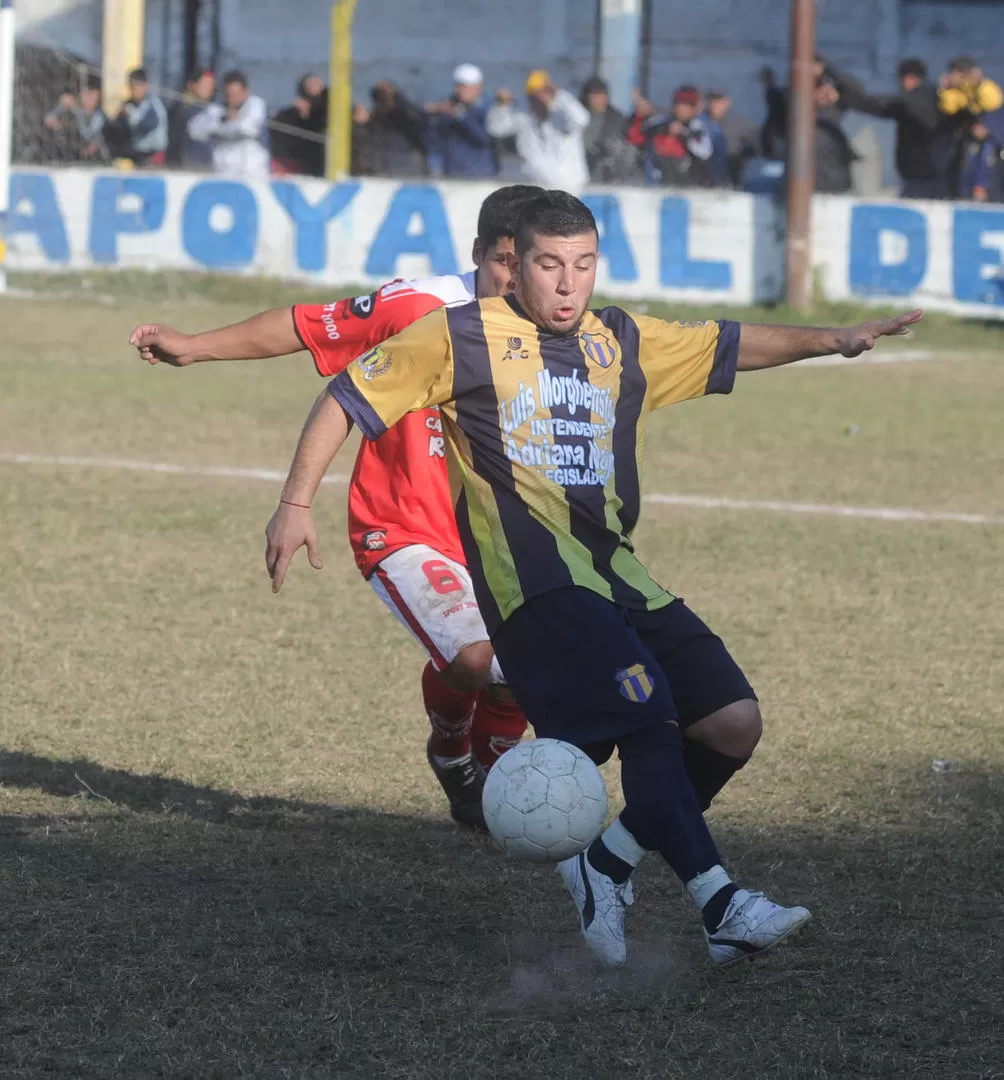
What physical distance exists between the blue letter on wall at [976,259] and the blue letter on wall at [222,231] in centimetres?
753

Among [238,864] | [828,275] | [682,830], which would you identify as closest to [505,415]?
[682,830]

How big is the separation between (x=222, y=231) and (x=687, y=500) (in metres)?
11.5

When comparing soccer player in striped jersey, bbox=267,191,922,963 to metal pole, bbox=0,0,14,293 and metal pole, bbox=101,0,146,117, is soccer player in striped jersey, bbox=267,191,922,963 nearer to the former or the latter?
metal pole, bbox=0,0,14,293

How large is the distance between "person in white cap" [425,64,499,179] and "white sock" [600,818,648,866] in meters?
17.2

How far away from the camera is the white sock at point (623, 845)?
4.16 m

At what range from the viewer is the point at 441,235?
20.0 m

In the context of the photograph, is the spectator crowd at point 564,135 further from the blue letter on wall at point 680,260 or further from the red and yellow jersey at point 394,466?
the red and yellow jersey at point 394,466

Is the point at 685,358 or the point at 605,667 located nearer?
the point at 605,667

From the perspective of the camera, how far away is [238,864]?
4.81 m

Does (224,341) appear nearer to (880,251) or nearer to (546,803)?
(546,803)

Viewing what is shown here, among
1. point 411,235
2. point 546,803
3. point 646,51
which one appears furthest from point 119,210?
point 546,803

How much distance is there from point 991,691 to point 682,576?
6.53ft

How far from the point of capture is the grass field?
3.77 metres

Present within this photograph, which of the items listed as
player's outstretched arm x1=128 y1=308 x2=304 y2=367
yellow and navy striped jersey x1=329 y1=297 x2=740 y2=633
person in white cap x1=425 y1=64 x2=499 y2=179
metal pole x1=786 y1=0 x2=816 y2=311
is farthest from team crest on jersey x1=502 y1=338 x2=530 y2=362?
person in white cap x1=425 y1=64 x2=499 y2=179
